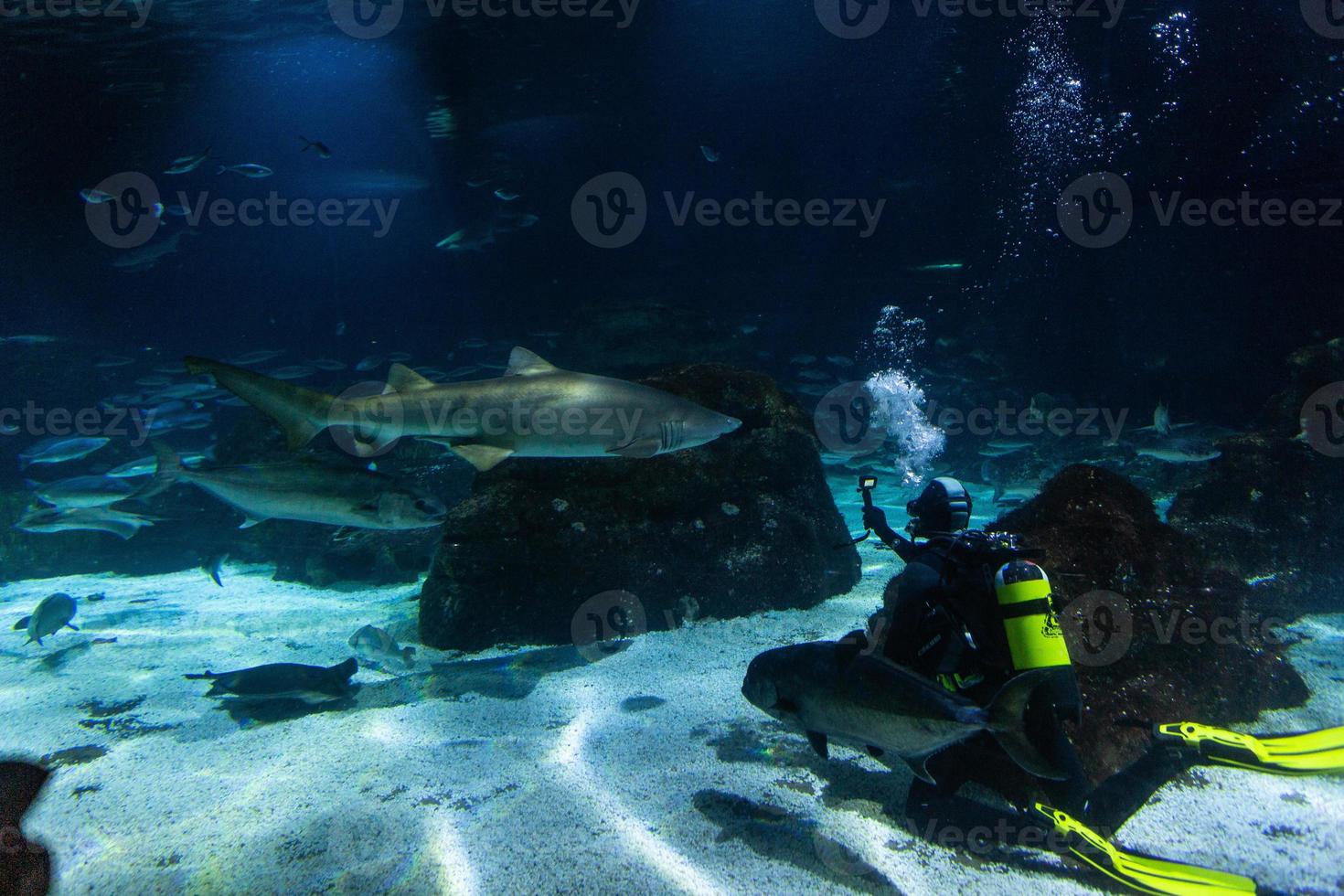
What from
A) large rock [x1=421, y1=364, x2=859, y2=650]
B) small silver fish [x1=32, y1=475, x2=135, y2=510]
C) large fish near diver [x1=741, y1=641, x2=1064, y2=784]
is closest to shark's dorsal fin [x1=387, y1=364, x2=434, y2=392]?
large rock [x1=421, y1=364, x2=859, y2=650]


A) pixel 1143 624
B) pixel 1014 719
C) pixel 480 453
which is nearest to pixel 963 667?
pixel 1014 719

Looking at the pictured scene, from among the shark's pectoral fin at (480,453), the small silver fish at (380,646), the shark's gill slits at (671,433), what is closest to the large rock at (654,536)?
the small silver fish at (380,646)

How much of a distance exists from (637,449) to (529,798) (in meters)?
2.17

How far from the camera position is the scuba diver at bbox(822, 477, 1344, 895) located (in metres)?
2.80

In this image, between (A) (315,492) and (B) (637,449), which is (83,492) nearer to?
(A) (315,492)

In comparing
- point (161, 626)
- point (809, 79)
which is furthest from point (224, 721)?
point (809, 79)

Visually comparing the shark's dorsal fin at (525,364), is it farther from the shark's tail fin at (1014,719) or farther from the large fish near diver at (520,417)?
the shark's tail fin at (1014,719)

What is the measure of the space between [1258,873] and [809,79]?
1788 centimetres

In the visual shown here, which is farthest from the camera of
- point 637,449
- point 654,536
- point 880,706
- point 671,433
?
point 654,536

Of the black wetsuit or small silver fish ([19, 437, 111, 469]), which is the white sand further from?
small silver fish ([19, 437, 111, 469])

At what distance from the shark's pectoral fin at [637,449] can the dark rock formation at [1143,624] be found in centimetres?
270


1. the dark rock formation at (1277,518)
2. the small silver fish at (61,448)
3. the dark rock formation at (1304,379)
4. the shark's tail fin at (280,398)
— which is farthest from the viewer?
the small silver fish at (61,448)

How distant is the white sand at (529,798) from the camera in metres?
2.80

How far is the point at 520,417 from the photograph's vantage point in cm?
418
